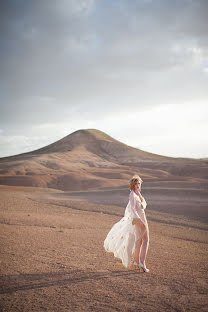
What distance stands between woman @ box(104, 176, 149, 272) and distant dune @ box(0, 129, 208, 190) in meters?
26.7

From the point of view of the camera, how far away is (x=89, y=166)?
76562 mm

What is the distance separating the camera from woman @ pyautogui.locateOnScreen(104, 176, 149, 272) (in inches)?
242

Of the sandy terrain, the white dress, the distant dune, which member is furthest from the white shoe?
the distant dune

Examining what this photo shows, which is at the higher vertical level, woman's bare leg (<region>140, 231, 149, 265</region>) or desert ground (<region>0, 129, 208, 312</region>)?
woman's bare leg (<region>140, 231, 149, 265</region>)

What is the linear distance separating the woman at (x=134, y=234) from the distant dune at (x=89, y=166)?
87.5 feet

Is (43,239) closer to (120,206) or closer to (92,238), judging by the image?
(92,238)

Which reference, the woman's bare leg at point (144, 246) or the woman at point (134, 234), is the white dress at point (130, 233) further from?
the woman's bare leg at point (144, 246)

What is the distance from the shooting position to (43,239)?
9367 mm

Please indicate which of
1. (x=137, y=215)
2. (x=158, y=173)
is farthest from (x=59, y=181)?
(x=137, y=215)

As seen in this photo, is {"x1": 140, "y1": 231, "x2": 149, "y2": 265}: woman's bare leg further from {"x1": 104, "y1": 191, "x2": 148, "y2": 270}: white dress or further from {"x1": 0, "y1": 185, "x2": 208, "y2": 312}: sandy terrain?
{"x1": 0, "y1": 185, "x2": 208, "y2": 312}: sandy terrain

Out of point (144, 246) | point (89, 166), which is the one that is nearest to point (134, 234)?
point (144, 246)

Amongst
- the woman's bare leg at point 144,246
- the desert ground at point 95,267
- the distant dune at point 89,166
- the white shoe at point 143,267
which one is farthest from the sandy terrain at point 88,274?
the distant dune at point 89,166

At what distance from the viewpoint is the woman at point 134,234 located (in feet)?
20.2

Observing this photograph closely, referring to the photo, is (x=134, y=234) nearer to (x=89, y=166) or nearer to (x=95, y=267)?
(x=95, y=267)
